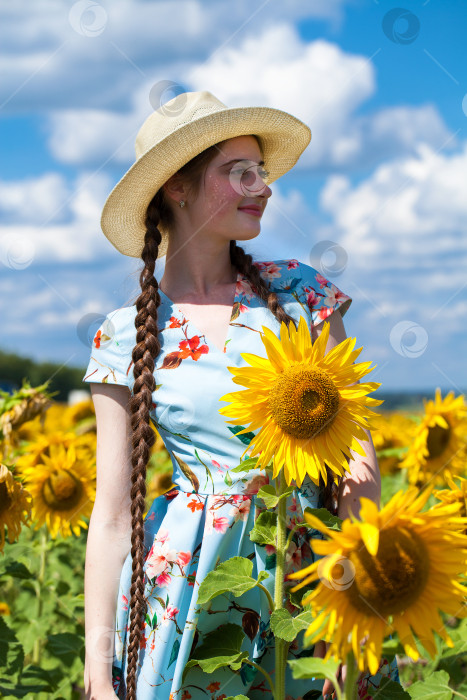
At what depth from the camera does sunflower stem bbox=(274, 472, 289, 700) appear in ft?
5.13

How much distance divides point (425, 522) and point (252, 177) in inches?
50.5

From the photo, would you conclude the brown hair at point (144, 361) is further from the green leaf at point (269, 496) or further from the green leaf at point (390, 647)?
the green leaf at point (390, 647)

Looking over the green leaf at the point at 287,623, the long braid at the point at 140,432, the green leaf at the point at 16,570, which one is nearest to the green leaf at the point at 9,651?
the green leaf at the point at 16,570

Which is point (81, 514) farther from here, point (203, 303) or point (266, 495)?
point (266, 495)

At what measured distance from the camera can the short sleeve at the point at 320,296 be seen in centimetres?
214

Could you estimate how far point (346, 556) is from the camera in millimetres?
1160

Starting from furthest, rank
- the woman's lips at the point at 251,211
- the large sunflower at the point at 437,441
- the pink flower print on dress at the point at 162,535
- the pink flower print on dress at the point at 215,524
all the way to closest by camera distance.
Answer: the large sunflower at the point at 437,441 → the woman's lips at the point at 251,211 → the pink flower print on dress at the point at 162,535 → the pink flower print on dress at the point at 215,524

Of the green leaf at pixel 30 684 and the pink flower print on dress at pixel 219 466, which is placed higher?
the pink flower print on dress at pixel 219 466

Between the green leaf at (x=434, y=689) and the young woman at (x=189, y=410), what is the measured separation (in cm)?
11

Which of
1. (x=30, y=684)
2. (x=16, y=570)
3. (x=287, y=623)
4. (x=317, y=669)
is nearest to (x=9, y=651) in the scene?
(x=30, y=684)

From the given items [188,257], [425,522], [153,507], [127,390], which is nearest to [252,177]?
[188,257]

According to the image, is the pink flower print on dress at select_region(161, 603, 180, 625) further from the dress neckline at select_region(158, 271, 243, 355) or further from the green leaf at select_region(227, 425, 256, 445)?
the dress neckline at select_region(158, 271, 243, 355)

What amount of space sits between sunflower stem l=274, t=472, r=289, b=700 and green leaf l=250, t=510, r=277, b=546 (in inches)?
1.5

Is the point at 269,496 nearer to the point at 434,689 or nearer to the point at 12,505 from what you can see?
the point at 434,689
